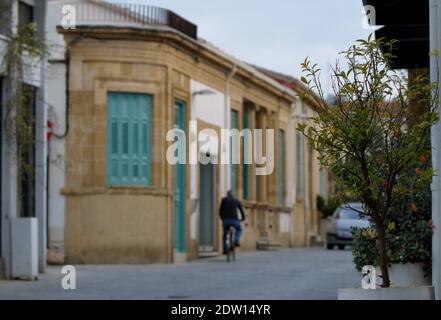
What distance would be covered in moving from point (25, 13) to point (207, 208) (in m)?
10.9

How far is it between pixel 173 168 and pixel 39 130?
21.7 feet

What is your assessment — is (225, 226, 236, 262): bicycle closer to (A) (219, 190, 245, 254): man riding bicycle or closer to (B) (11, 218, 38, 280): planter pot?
(A) (219, 190, 245, 254): man riding bicycle

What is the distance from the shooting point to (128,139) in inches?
977

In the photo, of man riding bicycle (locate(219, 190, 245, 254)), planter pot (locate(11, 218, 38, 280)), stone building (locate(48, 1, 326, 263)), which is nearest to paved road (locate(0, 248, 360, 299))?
planter pot (locate(11, 218, 38, 280))

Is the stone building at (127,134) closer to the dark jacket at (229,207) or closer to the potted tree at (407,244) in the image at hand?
the dark jacket at (229,207)

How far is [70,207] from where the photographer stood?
24.4 m

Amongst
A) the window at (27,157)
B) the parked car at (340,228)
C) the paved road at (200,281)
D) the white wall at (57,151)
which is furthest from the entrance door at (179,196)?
the parked car at (340,228)

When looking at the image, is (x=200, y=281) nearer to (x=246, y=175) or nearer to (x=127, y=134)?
(x=127, y=134)

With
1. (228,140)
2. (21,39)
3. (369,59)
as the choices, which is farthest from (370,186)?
(228,140)

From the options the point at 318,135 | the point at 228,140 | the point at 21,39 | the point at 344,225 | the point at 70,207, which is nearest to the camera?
the point at 318,135

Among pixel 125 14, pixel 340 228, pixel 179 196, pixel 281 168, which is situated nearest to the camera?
pixel 125 14

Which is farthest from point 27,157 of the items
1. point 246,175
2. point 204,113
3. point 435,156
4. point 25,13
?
point 246,175
